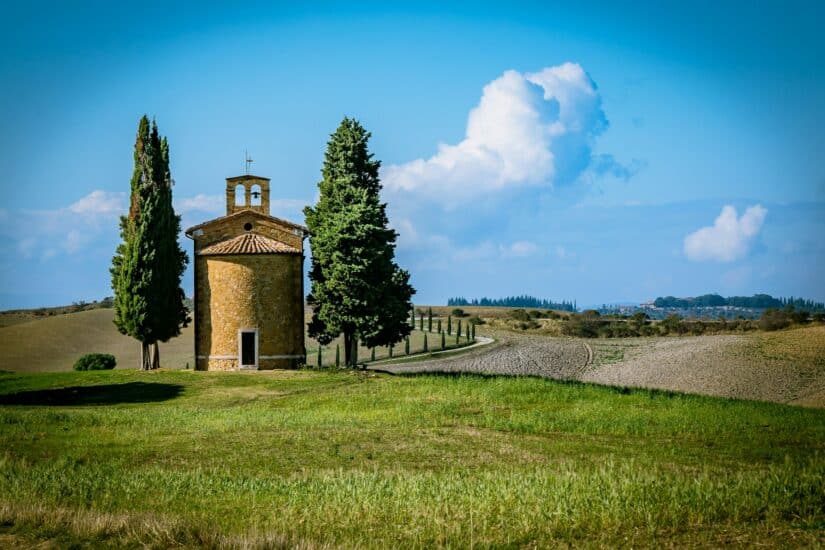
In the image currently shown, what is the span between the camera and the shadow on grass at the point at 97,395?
3438 centimetres

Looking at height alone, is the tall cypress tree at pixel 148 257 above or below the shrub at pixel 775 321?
above

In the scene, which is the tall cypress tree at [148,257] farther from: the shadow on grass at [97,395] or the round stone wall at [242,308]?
the shadow on grass at [97,395]

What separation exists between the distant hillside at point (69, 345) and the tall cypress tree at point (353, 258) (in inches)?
917

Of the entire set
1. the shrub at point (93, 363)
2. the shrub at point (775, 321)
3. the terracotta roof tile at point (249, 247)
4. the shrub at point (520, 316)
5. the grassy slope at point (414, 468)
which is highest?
the terracotta roof tile at point (249, 247)

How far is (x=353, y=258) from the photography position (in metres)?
43.3

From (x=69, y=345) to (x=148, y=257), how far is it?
38.5 metres

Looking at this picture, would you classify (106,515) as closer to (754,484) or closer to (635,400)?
(754,484)

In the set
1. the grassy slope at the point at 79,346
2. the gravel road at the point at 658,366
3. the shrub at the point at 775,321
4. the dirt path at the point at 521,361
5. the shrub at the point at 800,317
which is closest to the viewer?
the gravel road at the point at 658,366

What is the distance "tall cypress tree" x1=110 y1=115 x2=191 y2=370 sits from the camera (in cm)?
4331

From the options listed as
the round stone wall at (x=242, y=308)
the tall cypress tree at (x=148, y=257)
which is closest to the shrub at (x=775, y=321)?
the round stone wall at (x=242, y=308)

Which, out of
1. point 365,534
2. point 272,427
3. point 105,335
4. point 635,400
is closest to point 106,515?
point 365,534

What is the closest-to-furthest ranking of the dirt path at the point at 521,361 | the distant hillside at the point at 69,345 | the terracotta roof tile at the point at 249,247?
the terracotta roof tile at the point at 249,247, the dirt path at the point at 521,361, the distant hillside at the point at 69,345

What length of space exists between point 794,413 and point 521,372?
1047 inches

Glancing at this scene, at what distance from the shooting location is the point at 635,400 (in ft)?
103
